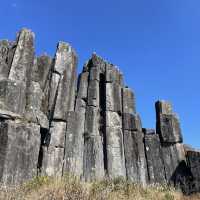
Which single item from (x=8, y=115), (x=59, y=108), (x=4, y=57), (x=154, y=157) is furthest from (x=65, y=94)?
(x=154, y=157)

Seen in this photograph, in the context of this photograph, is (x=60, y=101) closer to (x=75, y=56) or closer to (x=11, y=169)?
(x=75, y=56)

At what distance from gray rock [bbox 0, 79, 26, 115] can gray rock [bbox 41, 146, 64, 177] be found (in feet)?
5.15

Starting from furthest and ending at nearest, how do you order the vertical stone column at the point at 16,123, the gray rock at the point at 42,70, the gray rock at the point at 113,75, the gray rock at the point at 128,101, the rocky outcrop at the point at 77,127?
the gray rock at the point at 113,75 → the gray rock at the point at 128,101 → the gray rock at the point at 42,70 → the rocky outcrop at the point at 77,127 → the vertical stone column at the point at 16,123

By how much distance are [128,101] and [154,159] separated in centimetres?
266

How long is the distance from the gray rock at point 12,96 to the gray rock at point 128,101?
4481 mm

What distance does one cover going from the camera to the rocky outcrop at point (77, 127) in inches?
363

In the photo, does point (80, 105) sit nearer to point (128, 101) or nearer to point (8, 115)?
point (128, 101)

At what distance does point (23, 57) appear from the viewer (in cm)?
1084

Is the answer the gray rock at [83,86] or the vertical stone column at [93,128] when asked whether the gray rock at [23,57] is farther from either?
the vertical stone column at [93,128]

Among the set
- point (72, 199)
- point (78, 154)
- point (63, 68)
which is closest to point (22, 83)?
point (63, 68)

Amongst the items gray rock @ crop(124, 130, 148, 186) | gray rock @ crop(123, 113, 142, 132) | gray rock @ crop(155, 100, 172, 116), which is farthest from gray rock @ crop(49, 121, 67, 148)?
gray rock @ crop(155, 100, 172, 116)

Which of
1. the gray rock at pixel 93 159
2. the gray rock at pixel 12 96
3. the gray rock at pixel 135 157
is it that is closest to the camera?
the gray rock at pixel 12 96

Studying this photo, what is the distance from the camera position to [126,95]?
13.1 m

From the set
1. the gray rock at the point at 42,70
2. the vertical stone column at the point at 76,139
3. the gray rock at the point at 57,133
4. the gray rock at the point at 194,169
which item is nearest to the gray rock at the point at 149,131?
the gray rock at the point at 194,169
